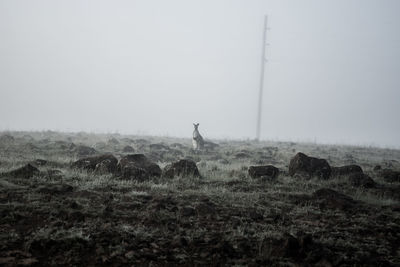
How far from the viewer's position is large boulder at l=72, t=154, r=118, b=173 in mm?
12516

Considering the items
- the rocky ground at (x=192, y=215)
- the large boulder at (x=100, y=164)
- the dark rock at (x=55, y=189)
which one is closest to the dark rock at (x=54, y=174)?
the rocky ground at (x=192, y=215)

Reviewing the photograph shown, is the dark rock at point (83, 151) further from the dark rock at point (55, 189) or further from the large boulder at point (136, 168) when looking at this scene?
the dark rock at point (55, 189)

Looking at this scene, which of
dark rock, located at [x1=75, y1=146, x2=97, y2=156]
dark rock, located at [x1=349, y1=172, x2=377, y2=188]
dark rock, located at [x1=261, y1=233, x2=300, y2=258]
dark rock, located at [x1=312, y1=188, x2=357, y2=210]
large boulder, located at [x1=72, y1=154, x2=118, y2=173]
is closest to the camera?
dark rock, located at [x1=261, y1=233, x2=300, y2=258]

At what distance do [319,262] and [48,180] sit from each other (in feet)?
24.1

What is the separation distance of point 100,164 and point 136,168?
1.35 m

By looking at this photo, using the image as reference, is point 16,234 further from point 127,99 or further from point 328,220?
point 127,99

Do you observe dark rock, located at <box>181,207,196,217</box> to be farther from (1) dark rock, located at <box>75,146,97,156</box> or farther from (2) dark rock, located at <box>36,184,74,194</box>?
(1) dark rock, located at <box>75,146,97,156</box>

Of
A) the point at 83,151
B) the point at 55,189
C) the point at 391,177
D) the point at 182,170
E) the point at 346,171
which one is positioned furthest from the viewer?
the point at 83,151

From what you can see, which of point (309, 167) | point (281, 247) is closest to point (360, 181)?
point (309, 167)

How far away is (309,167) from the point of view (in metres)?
13.6

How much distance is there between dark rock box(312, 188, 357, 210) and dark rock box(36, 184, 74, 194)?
19.2 ft

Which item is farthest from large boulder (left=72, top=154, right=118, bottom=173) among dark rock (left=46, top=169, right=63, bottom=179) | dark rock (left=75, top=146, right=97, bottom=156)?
dark rock (left=75, top=146, right=97, bottom=156)

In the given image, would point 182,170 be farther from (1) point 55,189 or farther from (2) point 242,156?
(2) point 242,156

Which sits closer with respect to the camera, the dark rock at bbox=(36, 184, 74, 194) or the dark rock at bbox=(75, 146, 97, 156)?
the dark rock at bbox=(36, 184, 74, 194)
